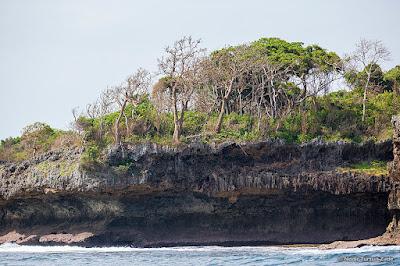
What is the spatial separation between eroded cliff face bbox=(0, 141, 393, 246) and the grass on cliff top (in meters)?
0.51

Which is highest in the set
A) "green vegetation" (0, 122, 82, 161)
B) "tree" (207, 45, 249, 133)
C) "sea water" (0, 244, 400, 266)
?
"tree" (207, 45, 249, 133)

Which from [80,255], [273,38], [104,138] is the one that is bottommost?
[80,255]

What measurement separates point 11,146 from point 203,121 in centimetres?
1528

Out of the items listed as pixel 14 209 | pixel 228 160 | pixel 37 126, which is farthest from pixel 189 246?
pixel 37 126

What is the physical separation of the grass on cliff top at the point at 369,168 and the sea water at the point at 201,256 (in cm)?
590

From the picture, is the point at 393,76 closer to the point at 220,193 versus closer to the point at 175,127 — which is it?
the point at 175,127

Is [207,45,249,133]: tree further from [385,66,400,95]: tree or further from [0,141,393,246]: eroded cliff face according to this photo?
[385,66,400,95]: tree

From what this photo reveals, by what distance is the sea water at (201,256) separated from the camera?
35306 millimetres

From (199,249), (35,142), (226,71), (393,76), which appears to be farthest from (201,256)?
(393,76)

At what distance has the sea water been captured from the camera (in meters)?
35.3

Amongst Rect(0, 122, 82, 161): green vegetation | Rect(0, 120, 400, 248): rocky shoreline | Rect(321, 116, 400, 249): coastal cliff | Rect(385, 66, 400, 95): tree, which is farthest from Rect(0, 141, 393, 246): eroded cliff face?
Rect(385, 66, 400, 95): tree

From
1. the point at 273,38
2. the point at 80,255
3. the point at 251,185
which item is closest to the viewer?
the point at 80,255

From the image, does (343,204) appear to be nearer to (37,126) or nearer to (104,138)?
(104,138)

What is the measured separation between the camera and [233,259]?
37375mm
